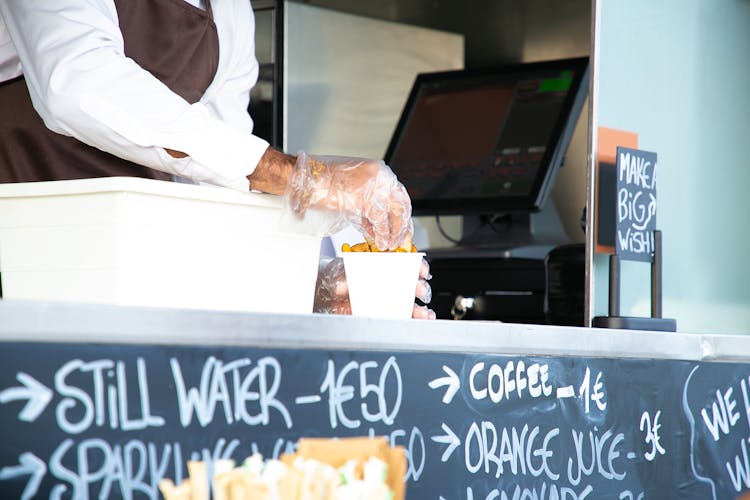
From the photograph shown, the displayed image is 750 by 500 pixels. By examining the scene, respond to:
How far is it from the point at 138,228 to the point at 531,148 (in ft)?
8.16

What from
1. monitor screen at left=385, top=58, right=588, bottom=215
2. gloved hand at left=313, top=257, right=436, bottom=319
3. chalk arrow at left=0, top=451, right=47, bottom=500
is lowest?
chalk arrow at left=0, top=451, right=47, bottom=500

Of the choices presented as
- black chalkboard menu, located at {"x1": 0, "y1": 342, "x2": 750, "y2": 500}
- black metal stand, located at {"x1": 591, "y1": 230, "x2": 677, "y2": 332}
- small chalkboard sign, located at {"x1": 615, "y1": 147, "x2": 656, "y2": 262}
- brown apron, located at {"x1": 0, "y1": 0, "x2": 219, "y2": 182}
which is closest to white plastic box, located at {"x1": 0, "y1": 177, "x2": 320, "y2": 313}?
black chalkboard menu, located at {"x1": 0, "y1": 342, "x2": 750, "y2": 500}

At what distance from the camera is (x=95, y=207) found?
169 centimetres

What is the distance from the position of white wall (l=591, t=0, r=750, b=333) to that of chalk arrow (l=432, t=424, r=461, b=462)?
1034mm

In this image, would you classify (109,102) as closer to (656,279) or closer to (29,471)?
(29,471)

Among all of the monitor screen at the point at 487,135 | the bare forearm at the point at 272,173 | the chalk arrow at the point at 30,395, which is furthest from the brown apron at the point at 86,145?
the monitor screen at the point at 487,135

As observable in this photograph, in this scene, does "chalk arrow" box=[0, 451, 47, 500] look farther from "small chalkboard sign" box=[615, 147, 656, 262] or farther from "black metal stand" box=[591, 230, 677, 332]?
"small chalkboard sign" box=[615, 147, 656, 262]

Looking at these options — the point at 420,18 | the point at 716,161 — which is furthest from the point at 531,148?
the point at 420,18

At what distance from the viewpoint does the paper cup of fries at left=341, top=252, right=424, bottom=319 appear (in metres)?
1.91

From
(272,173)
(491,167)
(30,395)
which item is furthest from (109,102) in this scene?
(491,167)

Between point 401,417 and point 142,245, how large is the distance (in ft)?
1.55

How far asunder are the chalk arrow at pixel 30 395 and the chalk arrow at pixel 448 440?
0.72m

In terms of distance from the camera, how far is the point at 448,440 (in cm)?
189

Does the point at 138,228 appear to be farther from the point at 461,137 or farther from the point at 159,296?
the point at 461,137
